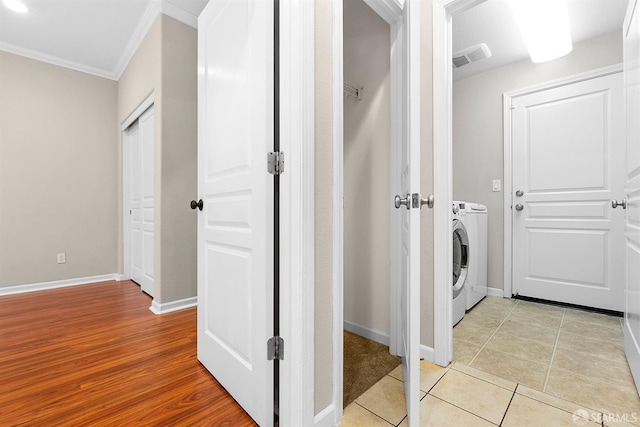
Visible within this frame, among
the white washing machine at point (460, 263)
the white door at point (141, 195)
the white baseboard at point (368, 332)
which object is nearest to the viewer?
the white baseboard at point (368, 332)

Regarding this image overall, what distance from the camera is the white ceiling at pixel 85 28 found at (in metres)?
2.39

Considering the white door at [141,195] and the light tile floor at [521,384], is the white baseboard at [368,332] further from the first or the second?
the white door at [141,195]

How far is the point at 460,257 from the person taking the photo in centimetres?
224

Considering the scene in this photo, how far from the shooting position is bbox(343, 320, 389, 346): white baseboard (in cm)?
181

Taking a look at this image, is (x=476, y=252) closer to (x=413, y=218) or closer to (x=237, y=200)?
(x=413, y=218)

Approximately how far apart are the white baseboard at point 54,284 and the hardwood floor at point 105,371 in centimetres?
64

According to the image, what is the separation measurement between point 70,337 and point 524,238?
12.8 ft

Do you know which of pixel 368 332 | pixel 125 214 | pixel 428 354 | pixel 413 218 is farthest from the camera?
pixel 125 214

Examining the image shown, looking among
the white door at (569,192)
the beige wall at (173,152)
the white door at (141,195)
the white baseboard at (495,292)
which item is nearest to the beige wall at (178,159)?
the beige wall at (173,152)

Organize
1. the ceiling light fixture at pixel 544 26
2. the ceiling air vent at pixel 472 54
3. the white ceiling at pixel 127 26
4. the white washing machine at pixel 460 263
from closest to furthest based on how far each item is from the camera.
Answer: the ceiling light fixture at pixel 544 26 < the white washing machine at pixel 460 263 < the white ceiling at pixel 127 26 < the ceiling air vent at pixel 472 54

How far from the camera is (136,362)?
1.58 meters

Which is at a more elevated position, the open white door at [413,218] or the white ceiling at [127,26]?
the white ceiling at [127,26]

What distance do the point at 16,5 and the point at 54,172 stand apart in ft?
5.28

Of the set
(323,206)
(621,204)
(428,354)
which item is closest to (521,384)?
(428,354)
